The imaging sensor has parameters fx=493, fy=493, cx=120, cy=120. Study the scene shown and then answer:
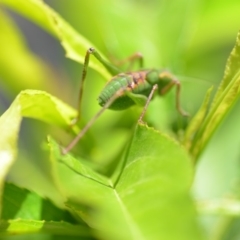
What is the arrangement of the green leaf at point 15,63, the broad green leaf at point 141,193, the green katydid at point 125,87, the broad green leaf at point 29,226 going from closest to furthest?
the broad green leaf at point 141,193
the broad green leaf at point 29,226
the green katydid at point 125,87
the green leaf at point 15,63

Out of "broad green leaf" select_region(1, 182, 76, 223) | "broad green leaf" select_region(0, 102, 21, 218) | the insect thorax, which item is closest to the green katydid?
the insect thorax

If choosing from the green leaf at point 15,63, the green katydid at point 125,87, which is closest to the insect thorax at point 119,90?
the green katydid at point 125,87

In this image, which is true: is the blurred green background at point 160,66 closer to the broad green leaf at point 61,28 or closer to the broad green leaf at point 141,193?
the broad green leaf at point 61,28

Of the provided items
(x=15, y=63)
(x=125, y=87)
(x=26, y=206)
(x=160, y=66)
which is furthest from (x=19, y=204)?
(x=160, y=66)

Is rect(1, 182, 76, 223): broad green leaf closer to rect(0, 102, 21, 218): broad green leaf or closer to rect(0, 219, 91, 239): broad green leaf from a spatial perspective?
rect(0, 219, 91, 239): broad green leaf

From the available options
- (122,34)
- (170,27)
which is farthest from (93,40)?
(170,27)

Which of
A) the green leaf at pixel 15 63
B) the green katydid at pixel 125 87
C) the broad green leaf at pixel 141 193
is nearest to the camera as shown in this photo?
the broad green leaf at pixel 141 193

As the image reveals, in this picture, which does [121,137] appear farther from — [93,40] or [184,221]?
[184,221]
